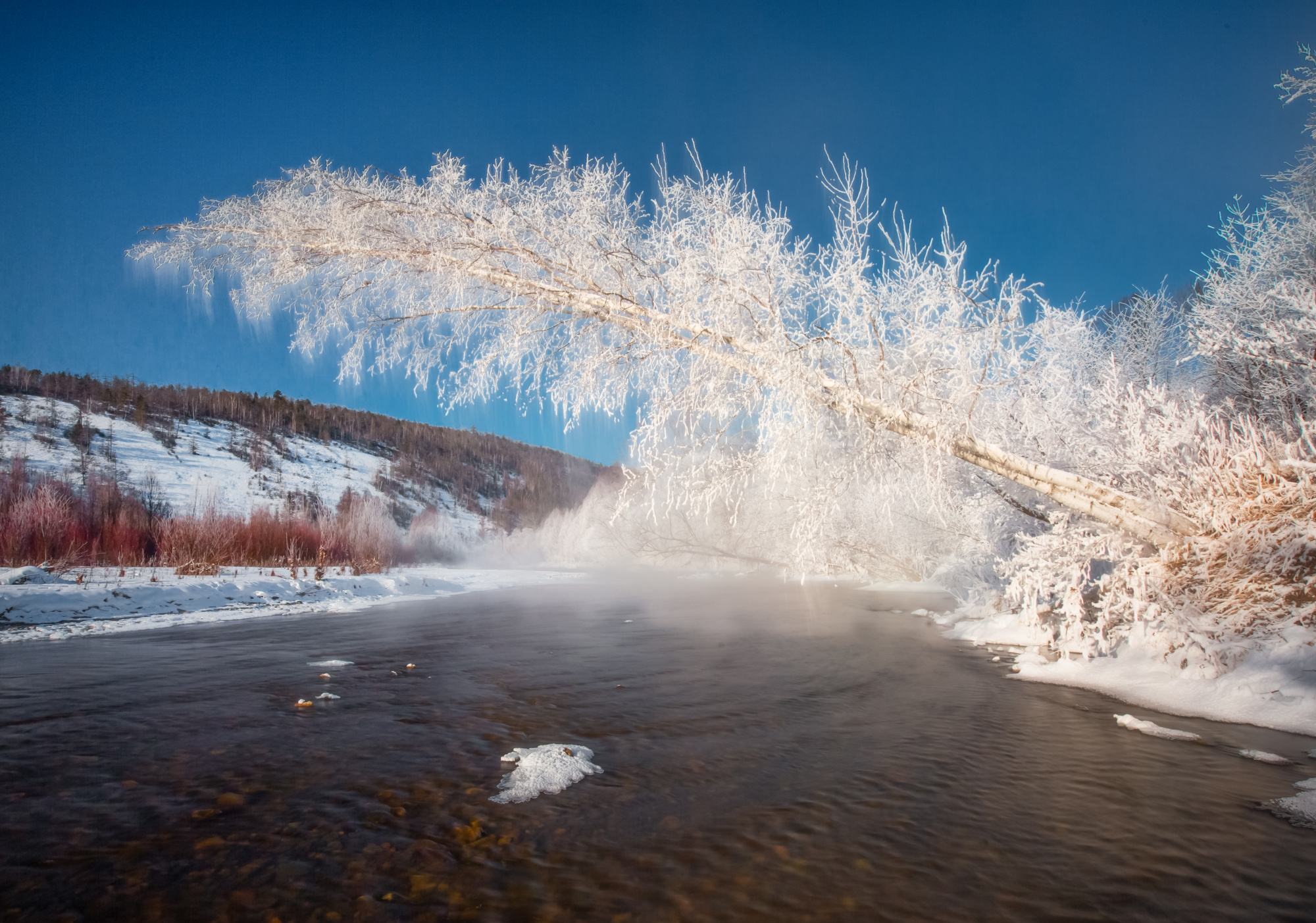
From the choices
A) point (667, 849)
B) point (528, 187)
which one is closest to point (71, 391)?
point (528, 187)

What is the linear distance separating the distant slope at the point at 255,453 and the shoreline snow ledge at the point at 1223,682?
55.7ft

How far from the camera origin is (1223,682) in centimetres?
421

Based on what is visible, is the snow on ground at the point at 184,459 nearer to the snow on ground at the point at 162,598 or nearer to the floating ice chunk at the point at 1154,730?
the snow on ground at the point at 162,598

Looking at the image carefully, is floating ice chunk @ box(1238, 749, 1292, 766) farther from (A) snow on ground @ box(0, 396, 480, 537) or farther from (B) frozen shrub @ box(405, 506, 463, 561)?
(B) frozen shrub @ box(405, 506, 463, 561)

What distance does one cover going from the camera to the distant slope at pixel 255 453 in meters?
26.4

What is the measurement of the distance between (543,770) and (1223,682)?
15.5ft

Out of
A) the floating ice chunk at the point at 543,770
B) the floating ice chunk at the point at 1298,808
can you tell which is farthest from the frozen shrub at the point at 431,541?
the floating ice chunk at the point at 1298,808

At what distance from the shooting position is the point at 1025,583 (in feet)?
19.1

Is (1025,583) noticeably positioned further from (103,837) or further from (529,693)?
(103,837)

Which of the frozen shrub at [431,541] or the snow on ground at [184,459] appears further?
the snow on ground at [184,459]

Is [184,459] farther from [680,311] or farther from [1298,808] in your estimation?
[1298,808]

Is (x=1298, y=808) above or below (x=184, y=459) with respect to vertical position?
below

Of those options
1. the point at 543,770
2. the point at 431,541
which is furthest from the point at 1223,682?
the point at 431,541

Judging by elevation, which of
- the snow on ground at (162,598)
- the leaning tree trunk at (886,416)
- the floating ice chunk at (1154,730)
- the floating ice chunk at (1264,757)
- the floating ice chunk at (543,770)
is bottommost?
the snow on ground at (162,598)
